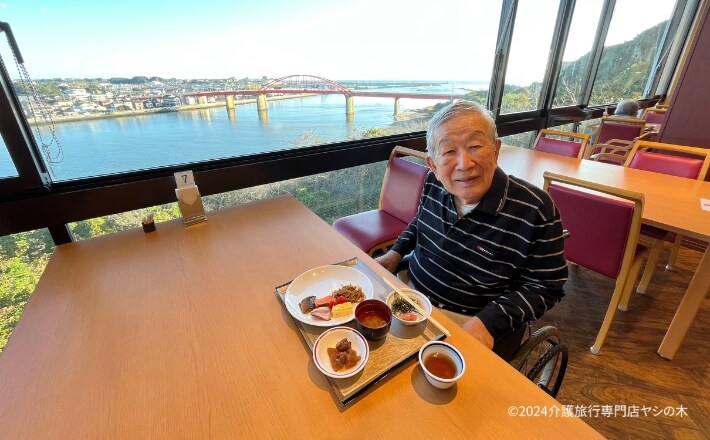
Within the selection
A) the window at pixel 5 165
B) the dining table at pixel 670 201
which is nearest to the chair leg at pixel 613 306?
the dining table at pixel 670 201

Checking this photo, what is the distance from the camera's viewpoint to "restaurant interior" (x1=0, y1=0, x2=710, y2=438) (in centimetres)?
63

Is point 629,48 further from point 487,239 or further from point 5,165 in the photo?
point 5,165

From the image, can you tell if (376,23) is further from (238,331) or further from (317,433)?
(317,433)

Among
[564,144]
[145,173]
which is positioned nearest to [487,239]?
[145,173]

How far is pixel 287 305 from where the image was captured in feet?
2.90

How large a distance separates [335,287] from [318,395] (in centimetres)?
38

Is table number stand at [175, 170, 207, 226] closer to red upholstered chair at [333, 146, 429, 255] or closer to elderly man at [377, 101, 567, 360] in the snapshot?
red upholstered chair at [333, 146, 429, 255]

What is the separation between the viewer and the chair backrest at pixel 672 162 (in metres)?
1.90

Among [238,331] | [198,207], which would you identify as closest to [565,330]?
[238,331]

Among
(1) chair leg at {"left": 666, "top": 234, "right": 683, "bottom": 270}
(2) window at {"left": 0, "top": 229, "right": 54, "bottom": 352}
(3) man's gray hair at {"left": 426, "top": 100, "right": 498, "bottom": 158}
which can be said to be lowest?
(1) chair leg at {"left": 666, "top": 234, "right": 683, "bottom": 270}

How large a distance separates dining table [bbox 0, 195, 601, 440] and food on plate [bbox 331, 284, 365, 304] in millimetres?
142

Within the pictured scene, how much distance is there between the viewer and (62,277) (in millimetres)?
1106

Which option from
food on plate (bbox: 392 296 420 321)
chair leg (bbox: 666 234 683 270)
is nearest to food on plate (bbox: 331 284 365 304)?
food on plate (bbox: 392 296 420 321)

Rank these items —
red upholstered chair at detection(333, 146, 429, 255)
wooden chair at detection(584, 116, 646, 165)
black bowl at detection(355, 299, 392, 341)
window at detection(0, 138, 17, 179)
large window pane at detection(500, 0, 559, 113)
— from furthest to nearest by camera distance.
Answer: wooden chair at detection(584, 116, 646, 165), large window pane at detection(500, 0, 559, 113), red upholstered chair at detection(333, 146, 429, 255), window at detection(0, 138, 17, 179), black bowl at detection(355, 299, 392, 341)
